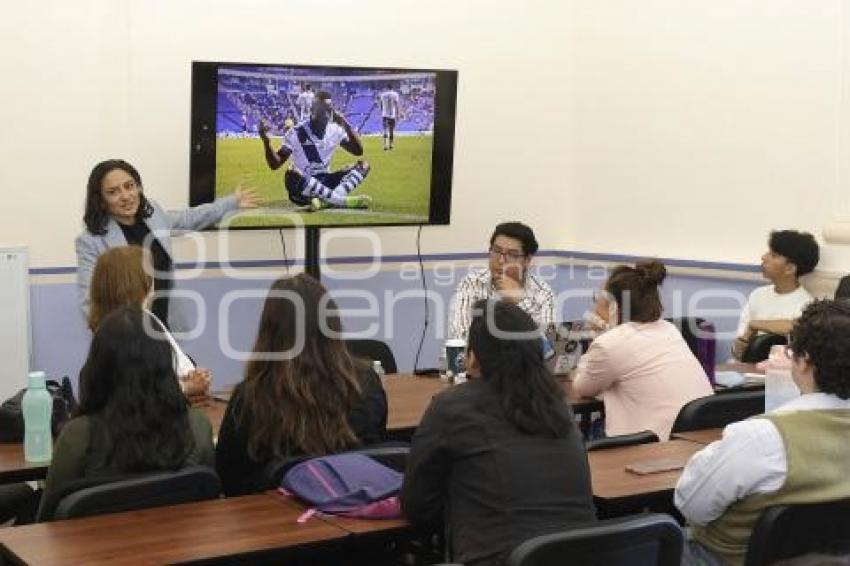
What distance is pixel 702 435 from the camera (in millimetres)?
3885

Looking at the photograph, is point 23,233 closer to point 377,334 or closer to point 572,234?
point 377,334

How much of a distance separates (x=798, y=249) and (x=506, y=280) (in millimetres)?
1579

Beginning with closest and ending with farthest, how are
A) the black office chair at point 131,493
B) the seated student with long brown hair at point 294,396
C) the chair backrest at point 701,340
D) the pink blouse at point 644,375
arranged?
the black office chair at point 131,493 → the seated student with long brown hair at point 294,396 → the pink blouse at point 644,375 → the chair backrest at point 701,340

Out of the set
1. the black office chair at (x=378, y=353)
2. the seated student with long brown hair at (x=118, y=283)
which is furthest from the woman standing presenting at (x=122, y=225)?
the seated student with long brown hair at (x=118, y=283)

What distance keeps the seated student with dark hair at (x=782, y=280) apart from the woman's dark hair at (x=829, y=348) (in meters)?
3.29

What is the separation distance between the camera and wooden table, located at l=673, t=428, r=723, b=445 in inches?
150

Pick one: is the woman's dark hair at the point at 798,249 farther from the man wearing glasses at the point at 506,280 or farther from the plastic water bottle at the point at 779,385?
the plastic water bottle at the point at 779,385

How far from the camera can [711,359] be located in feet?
16.4

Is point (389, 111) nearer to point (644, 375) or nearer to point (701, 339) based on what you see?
point (701, 339)

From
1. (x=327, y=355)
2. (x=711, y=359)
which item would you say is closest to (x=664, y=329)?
(x=711, y=359)

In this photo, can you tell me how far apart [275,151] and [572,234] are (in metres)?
2.62

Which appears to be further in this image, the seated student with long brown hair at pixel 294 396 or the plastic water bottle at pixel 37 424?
the plastic water bottle at pixel 37 424

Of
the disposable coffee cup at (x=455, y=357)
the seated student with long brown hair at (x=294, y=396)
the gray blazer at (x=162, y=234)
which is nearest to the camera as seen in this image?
the seated student with long brown hair at (x=294, y=396)

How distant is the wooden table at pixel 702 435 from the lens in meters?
3.80
